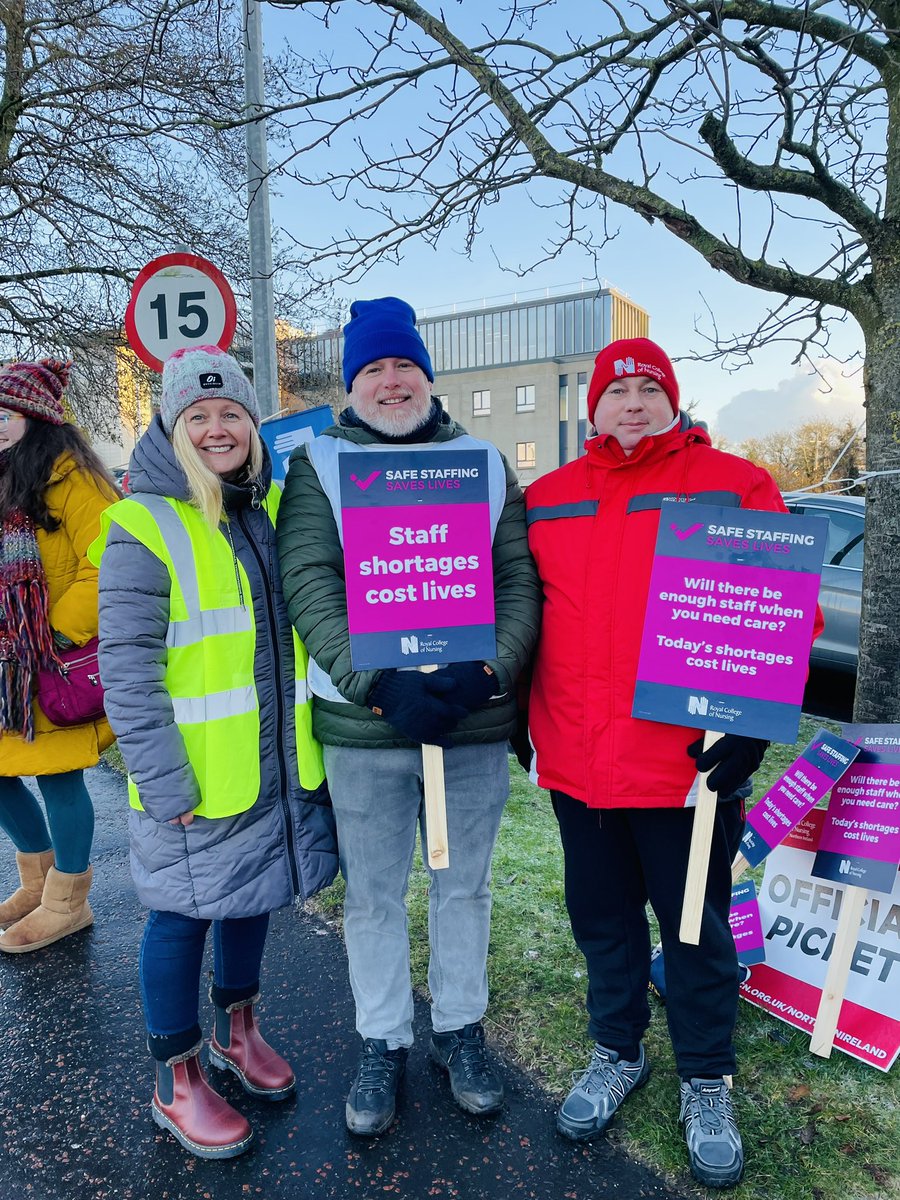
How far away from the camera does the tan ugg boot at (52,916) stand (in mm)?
3434

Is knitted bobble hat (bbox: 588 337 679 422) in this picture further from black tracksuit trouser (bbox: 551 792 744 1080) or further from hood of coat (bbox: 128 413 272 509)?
black tracksuit trouser (bbox: 551 792 744 1080)

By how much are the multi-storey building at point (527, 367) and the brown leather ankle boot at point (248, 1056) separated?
54.7 meters

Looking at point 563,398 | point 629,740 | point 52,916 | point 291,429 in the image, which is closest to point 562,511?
point 629,740

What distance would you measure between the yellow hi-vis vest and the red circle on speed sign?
128 inches

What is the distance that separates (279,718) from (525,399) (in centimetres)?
6052

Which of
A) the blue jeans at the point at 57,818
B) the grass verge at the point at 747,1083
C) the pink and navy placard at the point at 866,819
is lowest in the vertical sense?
the grass verge at the point at 747,1083

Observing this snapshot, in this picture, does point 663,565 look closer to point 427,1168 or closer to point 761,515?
point 761,515

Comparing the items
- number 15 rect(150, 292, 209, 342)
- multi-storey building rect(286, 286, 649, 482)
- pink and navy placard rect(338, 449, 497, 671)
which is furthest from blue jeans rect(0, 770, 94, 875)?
multi-storey building rect(286, 286, 649, 482)

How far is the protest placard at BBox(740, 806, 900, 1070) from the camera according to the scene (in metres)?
2.61

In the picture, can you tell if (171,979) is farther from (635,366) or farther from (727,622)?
(635,366)

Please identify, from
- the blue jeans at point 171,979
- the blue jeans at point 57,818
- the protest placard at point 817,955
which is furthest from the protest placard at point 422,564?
the blue jeans at point 57,818

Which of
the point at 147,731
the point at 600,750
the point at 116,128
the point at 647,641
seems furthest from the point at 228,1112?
the point at 116,128

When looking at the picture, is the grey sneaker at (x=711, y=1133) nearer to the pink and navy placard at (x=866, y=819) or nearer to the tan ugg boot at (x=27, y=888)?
the pink and navy placard at (x=866, y=819)

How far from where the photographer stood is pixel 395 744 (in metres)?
2.40
